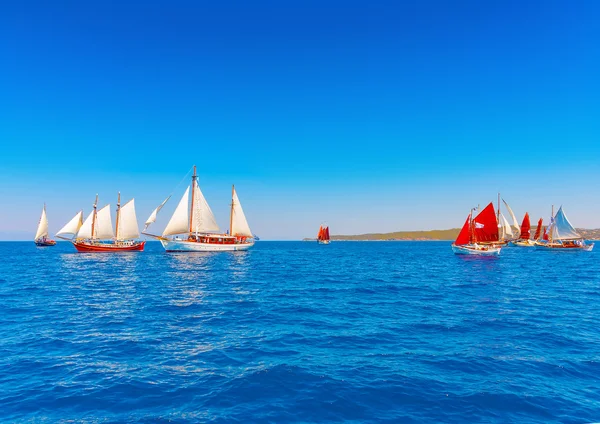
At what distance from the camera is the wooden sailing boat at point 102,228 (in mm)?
90500

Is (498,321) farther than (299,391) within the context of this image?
Yes

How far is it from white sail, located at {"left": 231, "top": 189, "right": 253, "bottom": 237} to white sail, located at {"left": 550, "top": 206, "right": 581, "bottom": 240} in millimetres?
95795

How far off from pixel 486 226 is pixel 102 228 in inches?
3928

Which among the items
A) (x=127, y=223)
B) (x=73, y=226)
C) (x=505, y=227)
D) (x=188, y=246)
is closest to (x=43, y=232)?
(x=73, y=226)

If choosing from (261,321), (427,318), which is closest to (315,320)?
(261,321)

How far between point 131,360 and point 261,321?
26.1ft

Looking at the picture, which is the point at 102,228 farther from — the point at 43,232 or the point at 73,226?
→ the point at 43,232

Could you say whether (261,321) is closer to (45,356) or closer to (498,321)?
(45,356)

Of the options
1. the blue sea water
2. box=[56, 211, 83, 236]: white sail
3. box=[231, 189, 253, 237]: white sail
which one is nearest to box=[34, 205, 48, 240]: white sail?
box=[56, 211, 83, 236]: white sail

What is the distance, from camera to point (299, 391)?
10562mm

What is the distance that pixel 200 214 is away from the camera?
9188 centimetres

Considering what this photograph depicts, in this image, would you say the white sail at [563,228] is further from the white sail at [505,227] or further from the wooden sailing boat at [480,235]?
the wooden sailing boat at [480,235]

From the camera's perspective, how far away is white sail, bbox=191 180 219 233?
9200cm

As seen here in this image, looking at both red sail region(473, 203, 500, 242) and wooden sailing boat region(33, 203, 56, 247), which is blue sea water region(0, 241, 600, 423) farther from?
wooden sailing boat region(33, 203, 56, 247)
